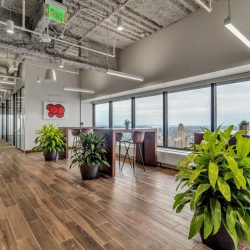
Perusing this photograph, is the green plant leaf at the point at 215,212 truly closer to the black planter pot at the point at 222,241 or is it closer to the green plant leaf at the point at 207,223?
the green plant leaf at the point at 207,223

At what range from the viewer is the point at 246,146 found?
1.46 metres

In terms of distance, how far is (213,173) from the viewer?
138cm

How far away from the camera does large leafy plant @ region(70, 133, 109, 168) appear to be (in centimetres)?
355

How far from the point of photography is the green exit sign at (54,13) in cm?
316

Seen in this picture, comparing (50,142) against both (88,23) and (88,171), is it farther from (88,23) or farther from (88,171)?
(88,23)

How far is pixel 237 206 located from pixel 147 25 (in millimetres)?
4429

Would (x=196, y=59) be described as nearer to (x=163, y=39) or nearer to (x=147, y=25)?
(x=163, y=39)

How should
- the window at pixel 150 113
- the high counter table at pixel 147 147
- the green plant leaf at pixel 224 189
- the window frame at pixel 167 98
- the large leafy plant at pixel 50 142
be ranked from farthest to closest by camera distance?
1. the window at pixel 150 113
2. the large leafy plant at pixel 50 142
3. the window frame at pixel 167 98
4. the high counter table at pixel 147 147
5. the green plant leaf at pixel 224 189

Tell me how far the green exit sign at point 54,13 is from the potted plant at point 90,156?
2349 mm

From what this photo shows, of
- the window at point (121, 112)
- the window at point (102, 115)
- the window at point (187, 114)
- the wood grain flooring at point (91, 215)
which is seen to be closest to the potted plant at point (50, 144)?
the wood grain flooring at point (91, 215)

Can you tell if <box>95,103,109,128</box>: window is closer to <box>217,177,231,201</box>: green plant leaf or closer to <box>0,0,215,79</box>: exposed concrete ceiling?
<box>0,0,215,79</box>: exposed concrete ceiling

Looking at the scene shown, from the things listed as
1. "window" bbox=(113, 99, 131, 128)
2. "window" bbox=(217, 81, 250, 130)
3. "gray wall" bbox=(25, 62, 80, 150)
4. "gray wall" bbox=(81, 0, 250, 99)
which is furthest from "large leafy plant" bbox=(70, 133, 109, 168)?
"gray wall" bbox=(25, 62, 80, 150)

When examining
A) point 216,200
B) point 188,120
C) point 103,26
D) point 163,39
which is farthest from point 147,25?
point 216,200

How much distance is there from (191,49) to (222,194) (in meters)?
3.42
